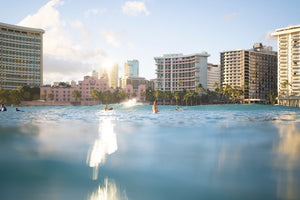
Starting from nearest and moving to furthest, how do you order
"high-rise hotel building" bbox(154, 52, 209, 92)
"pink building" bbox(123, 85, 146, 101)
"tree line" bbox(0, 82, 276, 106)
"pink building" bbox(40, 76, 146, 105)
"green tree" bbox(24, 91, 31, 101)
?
"green tree" bbox(24, 91, 31, 101) → "tree line" bbox(0, 82, 276, 106) → "pink building" bbox(40, 76, 146, 105) → "pink building" bbox(123, 85, 146, 101) → "high-rise hotel building" bbox(154, 52, 209, 92)

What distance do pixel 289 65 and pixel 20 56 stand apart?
586ft

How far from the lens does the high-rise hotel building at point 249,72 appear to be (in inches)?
7082

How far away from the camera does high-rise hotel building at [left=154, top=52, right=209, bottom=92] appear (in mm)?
182750

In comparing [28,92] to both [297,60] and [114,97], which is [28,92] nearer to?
[114,97]

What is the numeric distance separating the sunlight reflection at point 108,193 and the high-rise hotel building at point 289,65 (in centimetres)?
15856

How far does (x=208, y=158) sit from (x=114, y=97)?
154m

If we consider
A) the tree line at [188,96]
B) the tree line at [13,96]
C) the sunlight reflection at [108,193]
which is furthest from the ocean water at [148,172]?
the tree line at [13,96]

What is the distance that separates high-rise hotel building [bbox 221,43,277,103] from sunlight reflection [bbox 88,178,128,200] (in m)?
183

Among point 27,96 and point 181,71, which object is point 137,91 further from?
point 27,96

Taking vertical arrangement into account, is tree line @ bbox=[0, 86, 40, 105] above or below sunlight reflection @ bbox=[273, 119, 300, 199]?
above

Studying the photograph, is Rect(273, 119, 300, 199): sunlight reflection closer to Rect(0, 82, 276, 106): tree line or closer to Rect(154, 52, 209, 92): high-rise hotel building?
Rect(0, 82, 276, 106): tree line

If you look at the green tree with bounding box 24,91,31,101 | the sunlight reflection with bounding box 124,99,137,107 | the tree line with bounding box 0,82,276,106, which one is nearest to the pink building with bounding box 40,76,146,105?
the tree line with bounding box 0,82,276,106

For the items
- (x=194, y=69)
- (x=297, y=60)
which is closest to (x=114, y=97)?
(x=194, y=69)

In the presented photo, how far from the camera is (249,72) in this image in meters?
181
